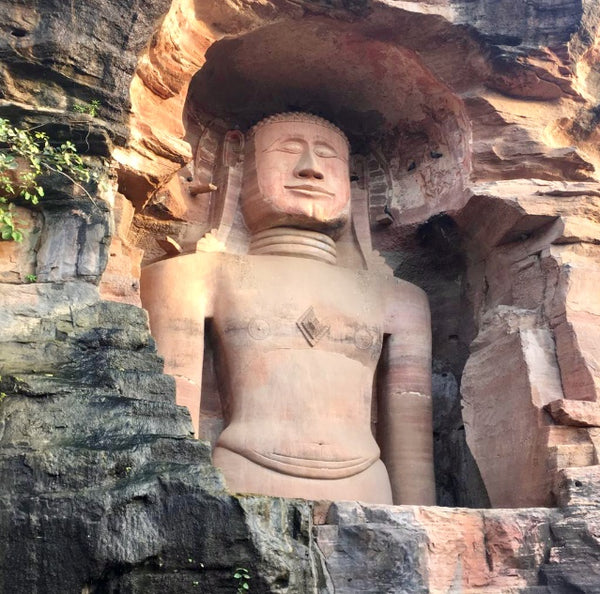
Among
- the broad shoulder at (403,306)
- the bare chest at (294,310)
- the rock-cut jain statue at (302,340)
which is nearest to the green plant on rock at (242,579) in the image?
the rock-cut jain statue at (302,340)

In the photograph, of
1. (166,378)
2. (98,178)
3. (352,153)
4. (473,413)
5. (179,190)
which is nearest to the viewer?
(166,378)

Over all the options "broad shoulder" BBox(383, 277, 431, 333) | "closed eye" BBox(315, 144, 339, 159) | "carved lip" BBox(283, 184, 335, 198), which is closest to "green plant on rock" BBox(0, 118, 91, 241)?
"carved lip" BBox(283, 184, 335, 198)

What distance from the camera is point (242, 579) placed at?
12.3 feet

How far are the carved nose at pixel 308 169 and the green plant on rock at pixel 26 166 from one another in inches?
105

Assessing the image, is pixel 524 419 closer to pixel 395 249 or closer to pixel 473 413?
pixel 473 413

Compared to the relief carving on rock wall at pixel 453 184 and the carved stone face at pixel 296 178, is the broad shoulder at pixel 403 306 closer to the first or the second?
the relief carving on rock wall at pixel 453 184

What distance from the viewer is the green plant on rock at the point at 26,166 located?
17.0 ft

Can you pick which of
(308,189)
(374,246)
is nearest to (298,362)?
(308,189)

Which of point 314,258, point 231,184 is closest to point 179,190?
point 231,184

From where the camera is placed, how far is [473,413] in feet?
22.6

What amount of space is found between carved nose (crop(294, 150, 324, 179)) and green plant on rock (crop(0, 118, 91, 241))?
2.67 m

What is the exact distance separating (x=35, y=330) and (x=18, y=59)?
1828 millimetres

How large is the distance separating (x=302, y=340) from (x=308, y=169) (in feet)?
5.37

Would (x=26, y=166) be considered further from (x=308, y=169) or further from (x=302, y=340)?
(x=308, y=169)
